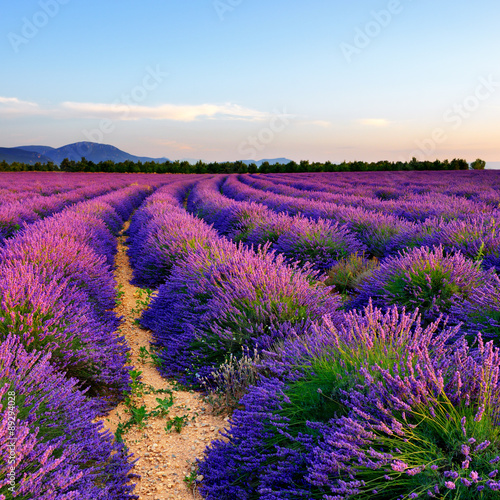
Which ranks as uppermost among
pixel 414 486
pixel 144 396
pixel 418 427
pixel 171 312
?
pixel 418 427

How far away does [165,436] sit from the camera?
2.52 meters

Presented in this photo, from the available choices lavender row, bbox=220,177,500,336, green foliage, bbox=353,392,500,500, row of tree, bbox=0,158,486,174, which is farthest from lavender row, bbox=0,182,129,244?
row of tree, bbox=0,158,486,174

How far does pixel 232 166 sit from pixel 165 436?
5988 cm

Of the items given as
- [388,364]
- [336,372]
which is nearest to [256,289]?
[336,372]

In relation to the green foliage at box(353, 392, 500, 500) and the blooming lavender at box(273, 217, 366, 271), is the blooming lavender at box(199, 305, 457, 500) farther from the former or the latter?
the blooming lavender at box(273, 217, 366, 271)

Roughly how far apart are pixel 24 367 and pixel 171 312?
2.15 metres

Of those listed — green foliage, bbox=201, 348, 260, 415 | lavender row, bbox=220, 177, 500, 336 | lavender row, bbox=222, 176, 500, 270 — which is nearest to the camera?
green foliage, bbox=201, 348, 260, 415

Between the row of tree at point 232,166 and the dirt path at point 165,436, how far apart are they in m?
47.5

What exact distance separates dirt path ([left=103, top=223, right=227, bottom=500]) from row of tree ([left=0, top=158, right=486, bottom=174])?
1869 inches

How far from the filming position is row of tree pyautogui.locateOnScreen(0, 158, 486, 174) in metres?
44.5

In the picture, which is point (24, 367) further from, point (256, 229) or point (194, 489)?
point (256, 229)

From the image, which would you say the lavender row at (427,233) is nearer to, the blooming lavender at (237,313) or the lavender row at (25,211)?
the blooming lavender at (237,313)

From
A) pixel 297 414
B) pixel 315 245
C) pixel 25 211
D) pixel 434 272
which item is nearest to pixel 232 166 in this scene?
pixel 25 211

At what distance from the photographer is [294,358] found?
2.14 meters
